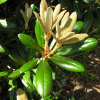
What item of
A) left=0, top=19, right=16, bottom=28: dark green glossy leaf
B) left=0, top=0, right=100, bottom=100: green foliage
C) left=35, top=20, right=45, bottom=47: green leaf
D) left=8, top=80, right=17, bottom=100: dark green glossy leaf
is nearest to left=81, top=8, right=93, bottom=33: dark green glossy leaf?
left=0, top=0, right=100, bottom=100: green foliage

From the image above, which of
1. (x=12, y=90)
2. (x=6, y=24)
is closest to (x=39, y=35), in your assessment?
(x=6, y=24)

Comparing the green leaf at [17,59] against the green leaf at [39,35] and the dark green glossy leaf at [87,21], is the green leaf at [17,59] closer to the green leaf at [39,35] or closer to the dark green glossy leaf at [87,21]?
the green leaf at [39,35]

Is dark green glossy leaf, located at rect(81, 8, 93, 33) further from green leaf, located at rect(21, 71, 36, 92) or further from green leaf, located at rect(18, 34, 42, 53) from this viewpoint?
green leaf, located at rect(21, 71, 36, 92)

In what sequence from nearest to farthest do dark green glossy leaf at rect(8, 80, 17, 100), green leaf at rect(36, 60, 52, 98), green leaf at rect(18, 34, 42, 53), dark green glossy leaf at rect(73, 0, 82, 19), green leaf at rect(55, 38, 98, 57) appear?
green leaf at rect(36, 60, 52, 98) → green leaf at rect(18, 34, 42, 53) → green leaf at rect(55, 38, 98, 57) → dark green glossy leaf at rect(8, 80, 17, 100) → dark green glossy leaf at rect(73, 0, 82, 19)

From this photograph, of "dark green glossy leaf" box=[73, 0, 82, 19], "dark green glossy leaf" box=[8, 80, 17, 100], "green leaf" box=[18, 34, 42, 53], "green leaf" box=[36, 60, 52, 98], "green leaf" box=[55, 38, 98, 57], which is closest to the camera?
"green leaf" box=[36, 60, 52, 98]

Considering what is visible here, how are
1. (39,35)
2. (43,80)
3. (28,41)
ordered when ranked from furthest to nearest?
(39,35)
(28,41)
(43,80)

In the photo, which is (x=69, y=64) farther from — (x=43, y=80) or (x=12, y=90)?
(x=12, y=90)

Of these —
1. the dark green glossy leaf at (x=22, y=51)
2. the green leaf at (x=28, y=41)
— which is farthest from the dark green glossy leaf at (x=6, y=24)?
the dark green glossy leaf at (x=22, y=51)

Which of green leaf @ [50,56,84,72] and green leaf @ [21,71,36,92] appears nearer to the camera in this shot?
green leaf @ [50,56,84,72]

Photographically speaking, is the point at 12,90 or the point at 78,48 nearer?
the point at 78,48
